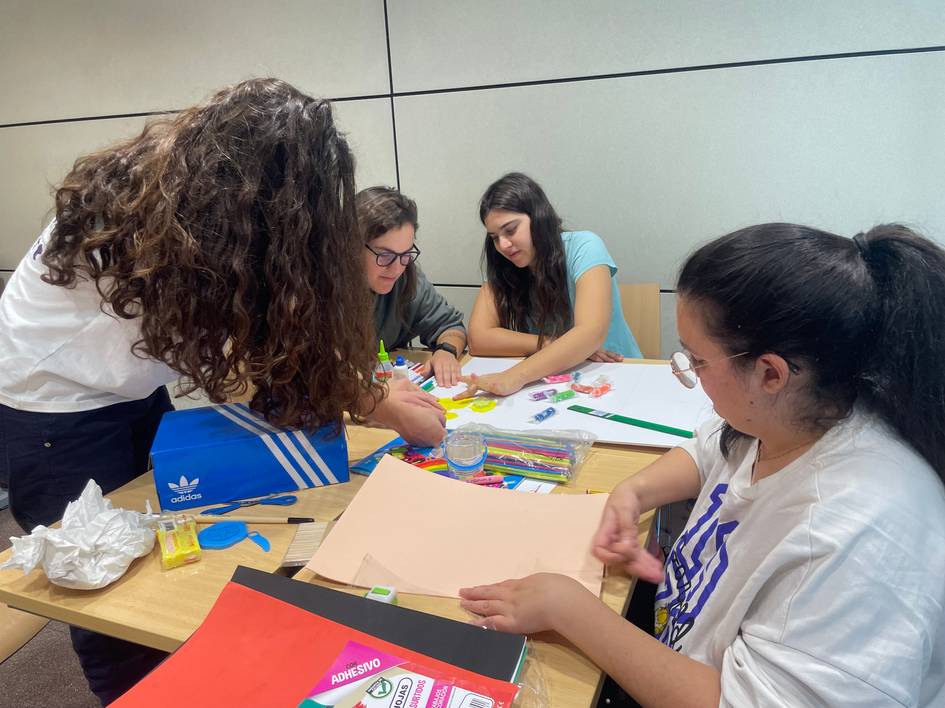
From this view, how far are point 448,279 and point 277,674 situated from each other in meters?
2.34

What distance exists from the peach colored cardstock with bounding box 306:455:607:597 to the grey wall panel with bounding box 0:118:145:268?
306 cm

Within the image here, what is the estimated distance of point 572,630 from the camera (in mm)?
700

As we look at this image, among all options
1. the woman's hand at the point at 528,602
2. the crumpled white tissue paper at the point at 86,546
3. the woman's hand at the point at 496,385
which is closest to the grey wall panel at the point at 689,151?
the woman's hand at the point at 496,385

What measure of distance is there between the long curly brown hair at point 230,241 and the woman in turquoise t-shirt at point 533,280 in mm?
1026

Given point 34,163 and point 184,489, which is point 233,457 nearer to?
point 184,489

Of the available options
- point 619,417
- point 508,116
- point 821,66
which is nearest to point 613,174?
point 508,116

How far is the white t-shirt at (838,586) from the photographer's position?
0.54 meters

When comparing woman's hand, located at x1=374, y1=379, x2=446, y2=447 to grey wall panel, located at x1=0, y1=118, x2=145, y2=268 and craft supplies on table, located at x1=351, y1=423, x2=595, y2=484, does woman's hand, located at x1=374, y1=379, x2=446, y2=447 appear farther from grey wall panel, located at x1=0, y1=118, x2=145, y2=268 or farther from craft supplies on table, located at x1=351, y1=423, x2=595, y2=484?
grey wall panel, located at x1=0, y1=118, x2=145, y2=268

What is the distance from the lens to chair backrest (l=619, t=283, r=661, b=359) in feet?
7.34

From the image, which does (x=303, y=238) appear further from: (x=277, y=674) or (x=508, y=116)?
(x=508, y=116)

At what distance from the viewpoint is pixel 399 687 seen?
24.5 inches

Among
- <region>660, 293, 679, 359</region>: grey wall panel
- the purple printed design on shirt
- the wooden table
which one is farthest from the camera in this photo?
<region>660, 293, 679, 359</region>: grey wall panel

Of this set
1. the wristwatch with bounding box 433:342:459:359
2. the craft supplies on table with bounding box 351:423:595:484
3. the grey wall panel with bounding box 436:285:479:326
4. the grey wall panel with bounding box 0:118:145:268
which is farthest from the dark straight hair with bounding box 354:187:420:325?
the grey wall panel with bounding box 0:118:145:268

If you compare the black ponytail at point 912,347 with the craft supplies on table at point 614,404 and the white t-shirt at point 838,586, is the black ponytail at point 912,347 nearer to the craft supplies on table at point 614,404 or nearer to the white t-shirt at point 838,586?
the white t-shirt at point 838,586
